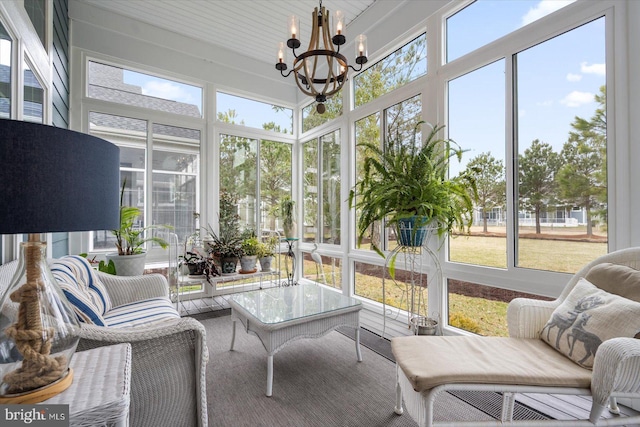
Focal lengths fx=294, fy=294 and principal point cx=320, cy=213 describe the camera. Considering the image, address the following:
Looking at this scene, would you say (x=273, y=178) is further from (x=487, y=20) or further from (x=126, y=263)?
(x=487, y=20)

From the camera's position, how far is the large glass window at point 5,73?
1.68 meters

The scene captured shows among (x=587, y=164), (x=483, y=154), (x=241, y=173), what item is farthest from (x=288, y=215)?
(x=587, y=164)

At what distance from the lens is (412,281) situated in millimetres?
2645

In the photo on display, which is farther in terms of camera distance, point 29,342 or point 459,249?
point 459,249

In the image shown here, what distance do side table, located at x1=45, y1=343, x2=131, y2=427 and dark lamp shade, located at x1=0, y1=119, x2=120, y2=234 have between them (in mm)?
515

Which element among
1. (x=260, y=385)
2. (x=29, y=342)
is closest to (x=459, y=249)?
(x=260, y=385)

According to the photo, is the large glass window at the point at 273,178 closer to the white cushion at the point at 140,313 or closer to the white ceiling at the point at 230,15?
the white ceiling at the point at 230,15

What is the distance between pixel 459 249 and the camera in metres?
2.71

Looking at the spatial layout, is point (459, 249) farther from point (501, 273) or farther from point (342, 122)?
point (342, 122)

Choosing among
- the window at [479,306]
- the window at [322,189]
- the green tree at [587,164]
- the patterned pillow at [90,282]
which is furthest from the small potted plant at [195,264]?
the green tree at [587,164]

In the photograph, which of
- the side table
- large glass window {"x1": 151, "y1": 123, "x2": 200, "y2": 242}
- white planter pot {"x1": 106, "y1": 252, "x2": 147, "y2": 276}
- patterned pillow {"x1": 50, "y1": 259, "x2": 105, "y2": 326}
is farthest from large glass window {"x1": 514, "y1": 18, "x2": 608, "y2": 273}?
large glass window {"x1": 151, "y1": 123, "x2": 200, "y2": 242}

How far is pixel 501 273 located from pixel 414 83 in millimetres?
2014

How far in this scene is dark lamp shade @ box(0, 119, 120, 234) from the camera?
692mm

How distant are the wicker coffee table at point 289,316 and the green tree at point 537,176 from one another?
154 cm
